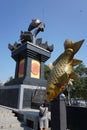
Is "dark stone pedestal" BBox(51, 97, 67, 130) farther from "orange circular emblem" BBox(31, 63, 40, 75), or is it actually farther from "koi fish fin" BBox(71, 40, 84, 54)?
"orange circular emblem" BBox(31, 63, 40, 75)

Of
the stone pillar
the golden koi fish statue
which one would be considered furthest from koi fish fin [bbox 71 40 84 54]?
the stone pillar

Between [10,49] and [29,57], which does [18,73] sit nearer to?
[29,57]

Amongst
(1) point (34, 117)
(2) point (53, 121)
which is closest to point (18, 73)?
(1) point (34, 117)

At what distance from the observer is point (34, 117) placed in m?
8.75

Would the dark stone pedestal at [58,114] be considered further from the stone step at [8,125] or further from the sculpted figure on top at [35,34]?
the sculpted figure on top at [35,34]

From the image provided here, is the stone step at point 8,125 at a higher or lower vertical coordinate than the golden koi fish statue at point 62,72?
lower

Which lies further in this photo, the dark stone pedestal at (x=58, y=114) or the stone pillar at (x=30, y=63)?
the stone pillar at (x=30, y=63)

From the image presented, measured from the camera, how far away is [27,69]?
15.4m

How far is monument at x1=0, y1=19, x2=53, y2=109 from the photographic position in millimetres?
14281

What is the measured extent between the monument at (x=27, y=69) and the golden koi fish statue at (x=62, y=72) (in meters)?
8.58

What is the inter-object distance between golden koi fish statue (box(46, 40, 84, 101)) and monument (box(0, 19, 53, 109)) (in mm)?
8581

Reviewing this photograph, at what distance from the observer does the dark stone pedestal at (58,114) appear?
19.5 ft

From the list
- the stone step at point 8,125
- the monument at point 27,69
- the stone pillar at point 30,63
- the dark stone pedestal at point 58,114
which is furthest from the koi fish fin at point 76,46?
the stone pillar at point 30,63

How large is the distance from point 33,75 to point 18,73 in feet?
6.29
